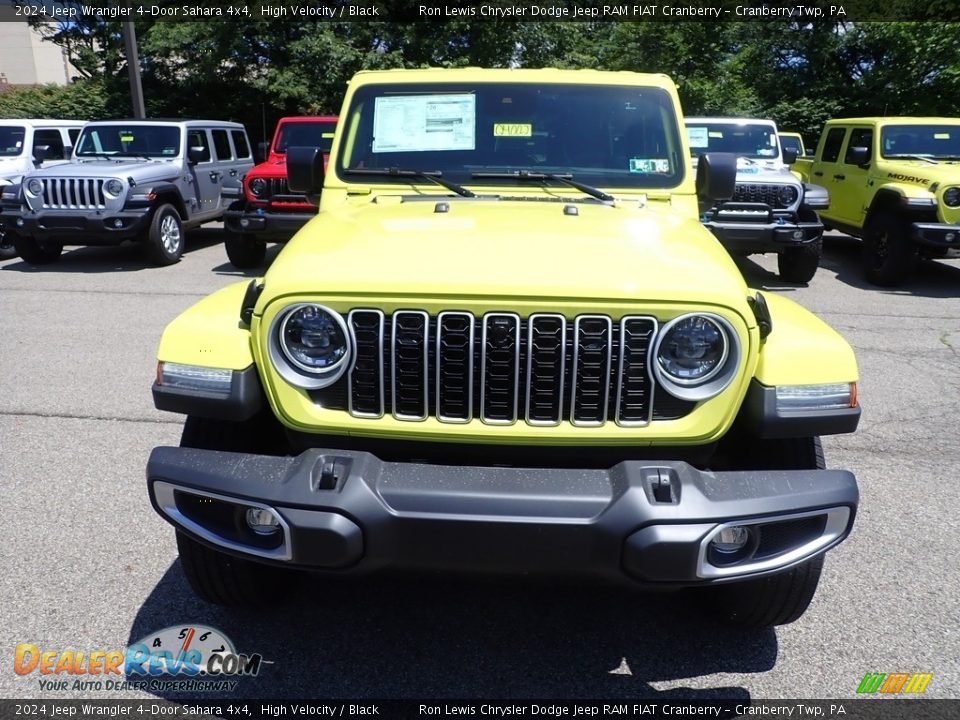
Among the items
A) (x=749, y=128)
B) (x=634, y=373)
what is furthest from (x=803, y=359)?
(x=749, y=128)

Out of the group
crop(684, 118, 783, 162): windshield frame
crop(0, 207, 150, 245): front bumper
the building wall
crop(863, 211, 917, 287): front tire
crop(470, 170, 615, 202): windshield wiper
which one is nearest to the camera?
crop(470, 170, 615, 202): windshield wiper

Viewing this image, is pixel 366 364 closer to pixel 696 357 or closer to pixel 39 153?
pixel 696 357

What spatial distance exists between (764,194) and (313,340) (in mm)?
8150

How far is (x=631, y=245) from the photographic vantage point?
2.43 meters

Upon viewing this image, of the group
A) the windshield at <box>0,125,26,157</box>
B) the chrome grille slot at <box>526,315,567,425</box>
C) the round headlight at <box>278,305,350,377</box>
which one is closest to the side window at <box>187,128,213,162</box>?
the windshield at <box>0,125,26,157</box>

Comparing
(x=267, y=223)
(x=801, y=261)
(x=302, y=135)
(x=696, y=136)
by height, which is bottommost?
(x=801, y=261)

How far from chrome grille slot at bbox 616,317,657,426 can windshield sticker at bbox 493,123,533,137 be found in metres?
1.59

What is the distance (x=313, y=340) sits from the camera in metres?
2.20

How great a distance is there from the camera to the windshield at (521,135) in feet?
11.1

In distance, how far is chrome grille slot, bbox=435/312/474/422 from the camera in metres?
2.13

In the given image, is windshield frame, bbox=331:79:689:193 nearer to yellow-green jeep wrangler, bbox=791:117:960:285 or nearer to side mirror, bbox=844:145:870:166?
yellow-green jeep wrangler, bbox=791:117:960:285

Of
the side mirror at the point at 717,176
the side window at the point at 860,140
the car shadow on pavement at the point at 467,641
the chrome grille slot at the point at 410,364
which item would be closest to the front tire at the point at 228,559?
the car shadow on pavement at the point at 467,641

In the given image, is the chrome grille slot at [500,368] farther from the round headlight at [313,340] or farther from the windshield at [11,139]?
the windshield at [11,139]

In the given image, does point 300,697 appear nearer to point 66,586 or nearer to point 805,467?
point 66,586
